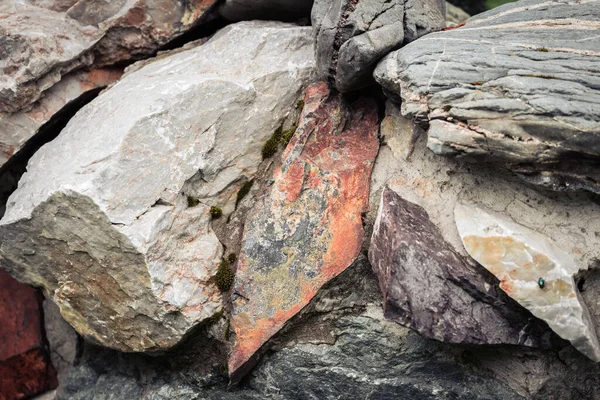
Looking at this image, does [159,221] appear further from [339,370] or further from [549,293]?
[549,293]

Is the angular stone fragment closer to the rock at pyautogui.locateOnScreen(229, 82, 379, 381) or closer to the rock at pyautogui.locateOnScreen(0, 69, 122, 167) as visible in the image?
the rock at pyautogui.locateOnScreen(229, 82, 379, 381)

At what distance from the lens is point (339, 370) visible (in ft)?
12.3

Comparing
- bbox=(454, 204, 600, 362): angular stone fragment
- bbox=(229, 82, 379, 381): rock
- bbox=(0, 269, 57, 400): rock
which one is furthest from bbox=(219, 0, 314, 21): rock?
bbox=(0, 269, 57, 400): rock

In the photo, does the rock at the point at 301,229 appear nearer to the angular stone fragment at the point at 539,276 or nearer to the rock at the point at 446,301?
the rock at the point at 446,301

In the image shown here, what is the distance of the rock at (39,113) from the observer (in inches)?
179

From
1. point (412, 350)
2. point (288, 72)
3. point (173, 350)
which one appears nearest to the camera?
point (412, 350)

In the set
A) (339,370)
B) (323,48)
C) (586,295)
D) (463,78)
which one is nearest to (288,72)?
(323,48)

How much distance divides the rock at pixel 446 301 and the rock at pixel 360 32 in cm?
125

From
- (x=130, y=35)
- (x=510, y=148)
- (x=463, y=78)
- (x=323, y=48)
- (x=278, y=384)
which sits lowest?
(x=278, y=384)

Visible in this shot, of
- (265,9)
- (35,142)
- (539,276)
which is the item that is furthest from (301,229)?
(35,142)

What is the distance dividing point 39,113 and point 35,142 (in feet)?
1.17

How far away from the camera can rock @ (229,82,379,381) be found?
12.4 ft

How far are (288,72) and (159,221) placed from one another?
62.1 inches

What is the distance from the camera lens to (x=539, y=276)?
316 cm
